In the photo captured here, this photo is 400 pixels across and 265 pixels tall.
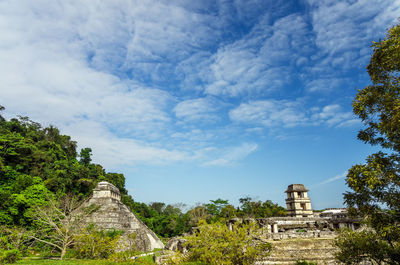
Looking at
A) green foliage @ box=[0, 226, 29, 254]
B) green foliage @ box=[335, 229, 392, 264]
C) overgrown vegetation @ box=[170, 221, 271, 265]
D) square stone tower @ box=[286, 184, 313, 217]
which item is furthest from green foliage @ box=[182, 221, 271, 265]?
square stone tower @ box=[286, 184, 313, 217]

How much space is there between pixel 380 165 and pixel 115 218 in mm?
23470

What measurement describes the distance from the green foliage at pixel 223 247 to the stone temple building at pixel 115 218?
544 inches

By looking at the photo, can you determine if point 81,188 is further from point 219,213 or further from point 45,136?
point 219,213

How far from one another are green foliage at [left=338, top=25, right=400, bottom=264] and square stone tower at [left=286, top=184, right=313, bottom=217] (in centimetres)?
3053

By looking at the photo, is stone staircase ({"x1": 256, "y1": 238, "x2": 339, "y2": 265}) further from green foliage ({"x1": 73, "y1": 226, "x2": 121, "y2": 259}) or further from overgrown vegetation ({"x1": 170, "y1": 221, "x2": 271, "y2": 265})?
green foliage ({"x1": 73, "y1": 226, "x2": 121, "y2": 259})

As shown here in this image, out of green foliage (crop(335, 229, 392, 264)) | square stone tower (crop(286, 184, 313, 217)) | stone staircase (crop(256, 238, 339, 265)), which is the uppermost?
square stone tower (crop(286, 184, 313, 217))

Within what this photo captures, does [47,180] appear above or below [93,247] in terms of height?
above

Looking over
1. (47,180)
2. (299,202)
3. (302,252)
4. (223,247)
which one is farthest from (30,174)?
(299,202)

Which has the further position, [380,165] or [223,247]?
[223,247]

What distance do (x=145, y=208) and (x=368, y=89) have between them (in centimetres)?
4847

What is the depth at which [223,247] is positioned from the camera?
992 centimetres

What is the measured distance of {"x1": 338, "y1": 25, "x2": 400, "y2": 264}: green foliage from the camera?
6164 mm

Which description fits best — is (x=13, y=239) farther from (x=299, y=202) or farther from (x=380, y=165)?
(x=299, y=202)

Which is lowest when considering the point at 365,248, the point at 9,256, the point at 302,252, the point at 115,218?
the point at 302,252
